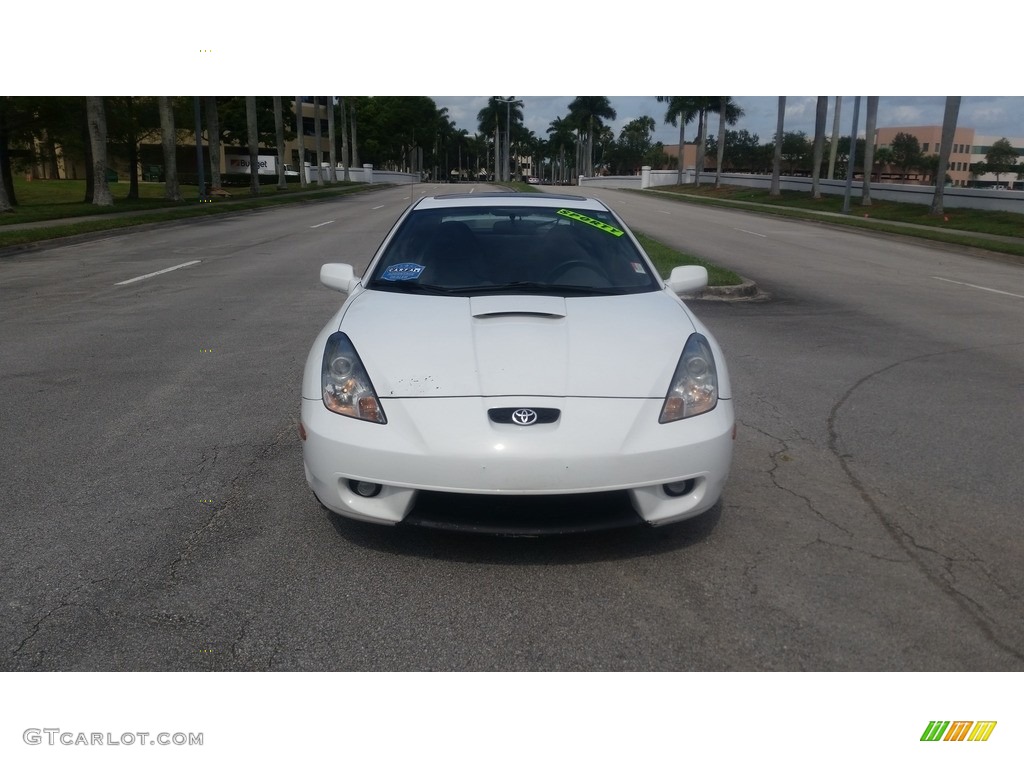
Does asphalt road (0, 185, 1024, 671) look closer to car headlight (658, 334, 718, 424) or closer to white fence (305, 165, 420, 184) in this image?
car headlight (658, 334, 718, 424)

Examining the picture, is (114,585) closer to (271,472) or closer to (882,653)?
(271,472)

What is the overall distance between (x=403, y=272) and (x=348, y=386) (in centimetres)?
125

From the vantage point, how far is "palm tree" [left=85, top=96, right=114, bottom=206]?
2706 cm

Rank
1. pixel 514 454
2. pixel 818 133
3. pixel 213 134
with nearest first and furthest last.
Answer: pixel 514 454, pixel 213 134, pixel 818 133

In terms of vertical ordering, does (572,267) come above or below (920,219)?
above

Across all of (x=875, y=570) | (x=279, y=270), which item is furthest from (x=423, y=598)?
(x=279, y=270)

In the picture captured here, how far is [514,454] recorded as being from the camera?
3.38 metres

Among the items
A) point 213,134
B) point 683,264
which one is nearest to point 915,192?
point 683,264

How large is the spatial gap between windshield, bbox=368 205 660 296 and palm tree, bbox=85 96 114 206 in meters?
25.7

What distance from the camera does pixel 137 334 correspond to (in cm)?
887

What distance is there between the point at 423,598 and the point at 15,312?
29.3ft

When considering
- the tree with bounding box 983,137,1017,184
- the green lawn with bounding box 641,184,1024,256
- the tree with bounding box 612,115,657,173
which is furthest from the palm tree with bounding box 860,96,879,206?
the tree with bounding box 612,115,657,173

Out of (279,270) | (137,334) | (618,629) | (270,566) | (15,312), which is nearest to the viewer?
(618,629)
